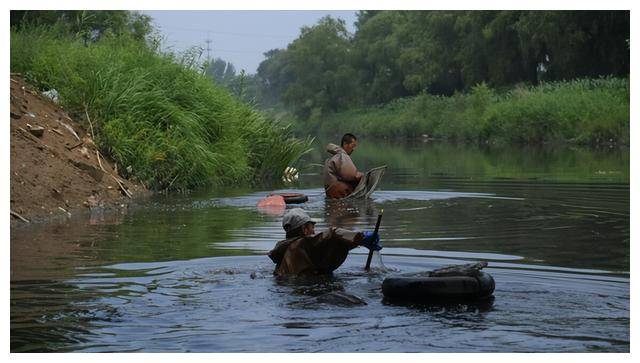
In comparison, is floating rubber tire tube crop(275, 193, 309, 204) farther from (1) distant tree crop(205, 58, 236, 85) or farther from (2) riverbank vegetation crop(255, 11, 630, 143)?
(2) riverbank vegetation crop(255, 11, 630, 143)

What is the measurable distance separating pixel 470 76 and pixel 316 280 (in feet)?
245

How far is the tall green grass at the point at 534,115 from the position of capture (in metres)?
54.6

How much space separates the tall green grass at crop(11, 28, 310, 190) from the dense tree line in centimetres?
622

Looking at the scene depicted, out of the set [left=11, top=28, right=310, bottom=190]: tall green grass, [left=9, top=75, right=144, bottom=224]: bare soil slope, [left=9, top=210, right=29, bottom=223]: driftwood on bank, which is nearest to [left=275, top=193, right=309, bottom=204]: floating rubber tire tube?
[left=9, top=75, right=144, bottom=224]: bare soil slope

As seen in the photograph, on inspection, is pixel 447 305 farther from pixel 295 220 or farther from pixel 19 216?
pixel 19 216

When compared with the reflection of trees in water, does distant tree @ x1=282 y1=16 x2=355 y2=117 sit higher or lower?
higher

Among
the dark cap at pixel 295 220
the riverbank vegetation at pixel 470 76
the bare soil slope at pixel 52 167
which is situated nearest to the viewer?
the dark cap at pixel 295 220

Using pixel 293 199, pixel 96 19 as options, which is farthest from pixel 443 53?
pixel 293 199

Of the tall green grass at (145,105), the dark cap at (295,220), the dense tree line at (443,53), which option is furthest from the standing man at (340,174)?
the dense tree line at (443,53)

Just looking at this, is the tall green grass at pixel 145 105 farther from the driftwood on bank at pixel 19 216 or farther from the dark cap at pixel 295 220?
the dark cap at pixel 295 220

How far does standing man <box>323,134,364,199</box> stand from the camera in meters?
22.7

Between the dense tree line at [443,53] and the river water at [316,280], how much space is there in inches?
579

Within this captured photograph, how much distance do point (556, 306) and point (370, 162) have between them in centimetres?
3244

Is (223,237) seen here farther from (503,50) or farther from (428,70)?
(428,70)
